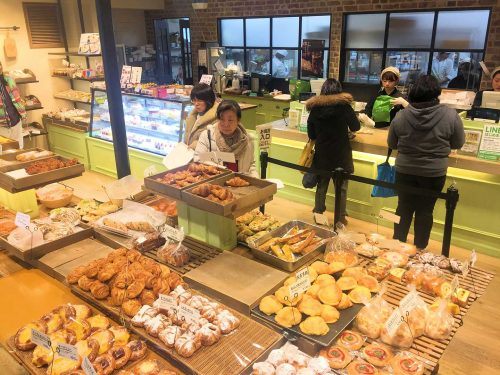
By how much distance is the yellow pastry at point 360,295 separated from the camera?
84.0 inches

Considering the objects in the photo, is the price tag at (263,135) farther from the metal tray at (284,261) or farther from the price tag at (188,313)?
the price tag at (188,313)

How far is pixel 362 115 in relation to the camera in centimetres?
518

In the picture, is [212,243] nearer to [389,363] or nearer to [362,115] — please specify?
[389,363]

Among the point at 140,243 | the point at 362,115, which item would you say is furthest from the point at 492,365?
the point at 362,115

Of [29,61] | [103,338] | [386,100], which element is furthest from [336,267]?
[29,61]

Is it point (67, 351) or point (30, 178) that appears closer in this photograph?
point (67, 351)

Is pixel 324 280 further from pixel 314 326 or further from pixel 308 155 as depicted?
pixel 308 155

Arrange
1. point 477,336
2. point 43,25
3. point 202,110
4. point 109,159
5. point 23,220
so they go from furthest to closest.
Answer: point 43,25 → point 109,159 → point 202,110 → point 477,336 → point 23,220

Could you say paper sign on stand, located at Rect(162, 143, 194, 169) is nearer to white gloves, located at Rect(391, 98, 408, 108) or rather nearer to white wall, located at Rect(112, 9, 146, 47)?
white gloves, located at Rect(391, 98, 408, 108)

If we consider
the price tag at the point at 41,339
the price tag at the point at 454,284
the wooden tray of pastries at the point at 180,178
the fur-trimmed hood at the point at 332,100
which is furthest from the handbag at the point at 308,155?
the price tag at the point at 41,339

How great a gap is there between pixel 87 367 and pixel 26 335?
468 millimetres

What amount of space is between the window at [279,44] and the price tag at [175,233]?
7.04 metres

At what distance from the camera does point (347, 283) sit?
2242 millimetres

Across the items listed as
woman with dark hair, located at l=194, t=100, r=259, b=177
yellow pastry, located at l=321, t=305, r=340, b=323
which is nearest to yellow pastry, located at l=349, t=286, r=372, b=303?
yellow pastry, located at l=321, t=305, r=340, b=323
